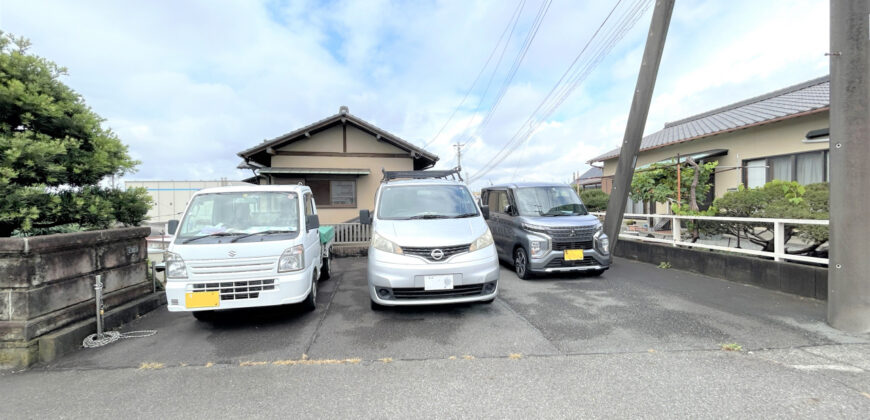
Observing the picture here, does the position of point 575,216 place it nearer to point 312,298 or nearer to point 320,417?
point 312,298

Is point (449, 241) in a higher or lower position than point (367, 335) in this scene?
higher

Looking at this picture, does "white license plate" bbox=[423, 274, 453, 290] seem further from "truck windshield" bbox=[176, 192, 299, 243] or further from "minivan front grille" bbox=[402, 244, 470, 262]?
"truck windshield" bbox=[176, 192, 299, 243]

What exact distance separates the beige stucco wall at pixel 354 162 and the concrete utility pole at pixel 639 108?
22.8 ft

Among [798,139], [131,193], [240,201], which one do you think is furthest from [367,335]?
[798,139]

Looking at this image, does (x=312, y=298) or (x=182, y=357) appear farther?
(x=312, y=298)

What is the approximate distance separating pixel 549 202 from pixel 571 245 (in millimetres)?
1093

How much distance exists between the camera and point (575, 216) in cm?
668

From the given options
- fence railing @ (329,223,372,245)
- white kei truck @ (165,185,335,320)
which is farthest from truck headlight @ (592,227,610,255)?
fence railing @ (329,223,372,245)

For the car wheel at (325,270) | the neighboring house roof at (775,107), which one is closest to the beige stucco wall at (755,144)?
the neighboring house roof at (775,107)

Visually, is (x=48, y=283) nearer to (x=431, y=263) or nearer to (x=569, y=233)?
(x=431, y=263)

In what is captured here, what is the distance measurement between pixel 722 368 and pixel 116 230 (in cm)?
637

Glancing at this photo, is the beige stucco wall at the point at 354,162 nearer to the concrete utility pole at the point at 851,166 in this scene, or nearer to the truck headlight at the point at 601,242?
the truck headlight at the point at 601,242

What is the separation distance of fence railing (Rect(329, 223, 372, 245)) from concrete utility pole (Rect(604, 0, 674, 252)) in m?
5.80

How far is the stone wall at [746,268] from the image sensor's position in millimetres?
4812
